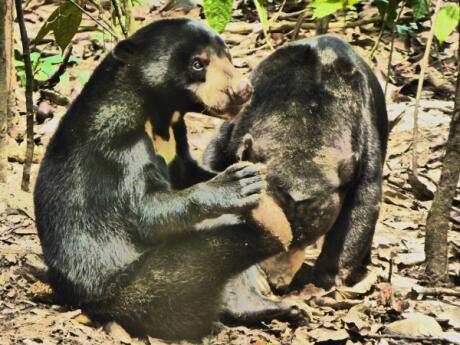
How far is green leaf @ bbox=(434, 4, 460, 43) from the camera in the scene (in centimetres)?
483

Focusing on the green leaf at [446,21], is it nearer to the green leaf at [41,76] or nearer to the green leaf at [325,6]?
the green leaf at [325,6]

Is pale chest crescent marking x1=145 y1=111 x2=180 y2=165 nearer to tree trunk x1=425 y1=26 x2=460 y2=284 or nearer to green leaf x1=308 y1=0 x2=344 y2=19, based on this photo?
green leaf x1=308 y1=0 x2=344 y2=19

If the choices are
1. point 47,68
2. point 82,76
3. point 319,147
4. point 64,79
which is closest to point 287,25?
point 82,76

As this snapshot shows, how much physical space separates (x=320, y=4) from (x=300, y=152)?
976 mm

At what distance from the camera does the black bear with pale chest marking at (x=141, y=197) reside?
4.39m

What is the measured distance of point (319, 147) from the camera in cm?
543

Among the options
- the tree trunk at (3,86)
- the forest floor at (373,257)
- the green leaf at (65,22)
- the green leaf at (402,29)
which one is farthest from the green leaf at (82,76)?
the green leaf at (402,29)

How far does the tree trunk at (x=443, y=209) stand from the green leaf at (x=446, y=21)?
1.39 ft

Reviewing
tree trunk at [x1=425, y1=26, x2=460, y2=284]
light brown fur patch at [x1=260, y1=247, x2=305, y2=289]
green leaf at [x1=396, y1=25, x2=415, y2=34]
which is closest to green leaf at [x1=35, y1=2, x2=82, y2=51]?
light brown fur patch at [x1=260, y1=247, x2=305, y2=289]

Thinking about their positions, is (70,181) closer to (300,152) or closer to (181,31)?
(181,31)

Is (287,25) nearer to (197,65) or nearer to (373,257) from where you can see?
(373,257)

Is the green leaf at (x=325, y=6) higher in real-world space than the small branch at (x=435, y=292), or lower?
higher

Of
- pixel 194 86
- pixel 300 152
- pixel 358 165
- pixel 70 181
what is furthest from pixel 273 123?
pixel 70 181

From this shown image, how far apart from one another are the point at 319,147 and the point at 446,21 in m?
1.07
